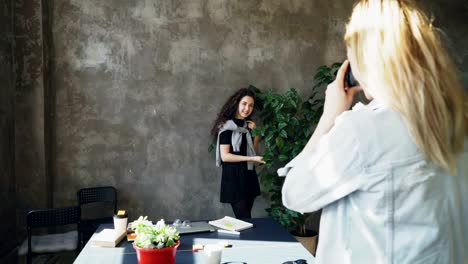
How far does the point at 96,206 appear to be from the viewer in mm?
4609

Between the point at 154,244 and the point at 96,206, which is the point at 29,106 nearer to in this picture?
the point at 96,206

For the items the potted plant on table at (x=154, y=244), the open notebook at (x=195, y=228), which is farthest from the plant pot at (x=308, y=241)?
the potted plant on table at (x=154, y=244)

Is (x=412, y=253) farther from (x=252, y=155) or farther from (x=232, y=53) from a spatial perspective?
(x=232, y=53)

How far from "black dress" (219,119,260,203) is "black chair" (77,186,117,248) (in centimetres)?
119

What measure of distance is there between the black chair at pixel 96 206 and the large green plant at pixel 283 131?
1.67 metres

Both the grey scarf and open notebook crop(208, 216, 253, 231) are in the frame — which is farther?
the grey scarf

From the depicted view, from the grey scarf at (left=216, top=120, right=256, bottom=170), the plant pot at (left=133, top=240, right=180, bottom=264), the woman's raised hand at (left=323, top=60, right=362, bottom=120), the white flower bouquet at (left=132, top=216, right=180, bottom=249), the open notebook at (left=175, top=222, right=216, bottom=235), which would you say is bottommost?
the open notebook at (left=175, top=222, right=216, bottom=235)

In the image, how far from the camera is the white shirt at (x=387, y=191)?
2.85ft

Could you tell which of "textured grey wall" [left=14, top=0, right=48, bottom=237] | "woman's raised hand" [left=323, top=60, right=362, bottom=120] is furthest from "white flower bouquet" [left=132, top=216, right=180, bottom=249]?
"textured grey wall" [left=14, top=0, right=48, bottom=237]

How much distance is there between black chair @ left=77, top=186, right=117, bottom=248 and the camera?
409cm

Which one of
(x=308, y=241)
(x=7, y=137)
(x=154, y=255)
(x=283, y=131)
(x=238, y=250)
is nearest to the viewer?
(x=154, y=255)

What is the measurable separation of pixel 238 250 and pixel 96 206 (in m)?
2.71

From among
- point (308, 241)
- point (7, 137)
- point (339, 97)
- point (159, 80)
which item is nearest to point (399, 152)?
point (339, 97)

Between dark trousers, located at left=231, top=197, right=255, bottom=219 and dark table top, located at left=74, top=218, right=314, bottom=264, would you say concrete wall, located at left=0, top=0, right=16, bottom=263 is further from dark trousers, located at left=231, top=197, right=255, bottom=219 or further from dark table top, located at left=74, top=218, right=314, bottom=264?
dark trousers, located at left=231, top=197, right=255, bottom=219
